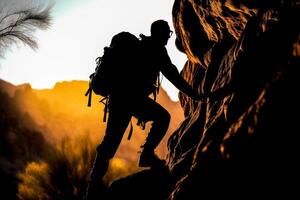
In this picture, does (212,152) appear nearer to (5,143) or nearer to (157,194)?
(157,194)

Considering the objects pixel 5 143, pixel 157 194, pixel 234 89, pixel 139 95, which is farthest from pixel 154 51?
pixel 5 143

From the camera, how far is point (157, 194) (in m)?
5.14

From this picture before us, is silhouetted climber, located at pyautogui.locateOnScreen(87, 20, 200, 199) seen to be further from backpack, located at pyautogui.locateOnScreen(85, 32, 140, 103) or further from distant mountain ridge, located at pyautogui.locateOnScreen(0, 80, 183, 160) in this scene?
distant mountain ridge, located at pyautogui.locateOnScreen(0, 80, 183, 160)

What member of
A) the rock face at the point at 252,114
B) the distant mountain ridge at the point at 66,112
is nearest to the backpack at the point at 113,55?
the rock face at the point at 252,114

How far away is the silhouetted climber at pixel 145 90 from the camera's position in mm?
4070

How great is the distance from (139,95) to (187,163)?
151 cm

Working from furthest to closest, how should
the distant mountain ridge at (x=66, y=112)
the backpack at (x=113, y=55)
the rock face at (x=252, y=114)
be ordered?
1. the distant mountain ridge at (x=66, y=112)
2. the backpack at (x=113, y=55)
3. the rock face at (x=252, y=114)

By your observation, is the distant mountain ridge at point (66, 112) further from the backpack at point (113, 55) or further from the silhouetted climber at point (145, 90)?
the backpack at point (113, 55)

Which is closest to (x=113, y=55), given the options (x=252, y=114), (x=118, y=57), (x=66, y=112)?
(x=118, y=57)

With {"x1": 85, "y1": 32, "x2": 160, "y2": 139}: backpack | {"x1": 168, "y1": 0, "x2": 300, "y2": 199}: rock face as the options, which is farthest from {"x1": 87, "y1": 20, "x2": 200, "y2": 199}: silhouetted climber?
{"x1": 168, "y1": 0, "x2": 300, "y2": 199}: rock face

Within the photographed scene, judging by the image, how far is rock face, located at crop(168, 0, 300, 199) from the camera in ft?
9.36

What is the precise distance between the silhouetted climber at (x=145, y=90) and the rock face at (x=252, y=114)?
62 centimetres

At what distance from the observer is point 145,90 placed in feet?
13.7

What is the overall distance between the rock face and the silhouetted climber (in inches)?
24.4
